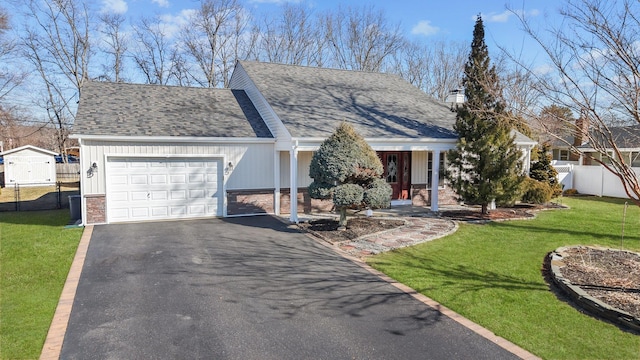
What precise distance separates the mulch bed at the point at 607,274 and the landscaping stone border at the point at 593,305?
140mm

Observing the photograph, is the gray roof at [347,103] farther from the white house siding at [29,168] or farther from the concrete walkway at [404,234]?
the white house siding at [29,168]

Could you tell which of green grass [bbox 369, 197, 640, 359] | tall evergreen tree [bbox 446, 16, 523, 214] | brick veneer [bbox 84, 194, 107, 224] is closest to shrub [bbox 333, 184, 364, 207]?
green grass [bbox 369, 197, 640, 359]

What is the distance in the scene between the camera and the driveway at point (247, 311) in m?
4.62

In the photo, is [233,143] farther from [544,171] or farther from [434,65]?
[434,65]

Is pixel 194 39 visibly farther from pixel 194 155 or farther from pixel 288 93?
pixel 194 155

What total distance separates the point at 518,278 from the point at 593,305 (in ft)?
4.87

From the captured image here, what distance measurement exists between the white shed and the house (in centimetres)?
1477

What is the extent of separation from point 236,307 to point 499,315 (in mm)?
3769

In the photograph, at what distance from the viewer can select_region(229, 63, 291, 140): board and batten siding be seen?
525 inches

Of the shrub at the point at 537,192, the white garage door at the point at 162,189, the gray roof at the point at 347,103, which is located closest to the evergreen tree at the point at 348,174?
the gray roof at the point at 347,103

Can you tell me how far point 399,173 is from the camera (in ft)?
52.7

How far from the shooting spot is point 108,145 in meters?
12.0

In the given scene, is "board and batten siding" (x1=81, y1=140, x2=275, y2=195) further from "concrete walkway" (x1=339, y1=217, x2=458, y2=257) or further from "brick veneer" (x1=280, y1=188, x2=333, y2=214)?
"concrete walkway" (x1=339, y1=217, x2=458, y2=257)

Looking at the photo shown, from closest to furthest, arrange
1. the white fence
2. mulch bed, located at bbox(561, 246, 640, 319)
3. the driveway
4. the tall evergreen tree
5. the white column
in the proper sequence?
the driveway → mulch bed, located at bbox(561, 246, 640, 319) → the tall evergreen tree → the white column → the white fence
